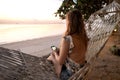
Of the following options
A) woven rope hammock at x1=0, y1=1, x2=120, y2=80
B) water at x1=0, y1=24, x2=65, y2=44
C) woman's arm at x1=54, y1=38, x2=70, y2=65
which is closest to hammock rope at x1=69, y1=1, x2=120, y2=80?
woven rope hammock at x1=0, y1=1, x2=120, y2=80

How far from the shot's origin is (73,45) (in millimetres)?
2188

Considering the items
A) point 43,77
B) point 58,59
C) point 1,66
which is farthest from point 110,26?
point 1,66

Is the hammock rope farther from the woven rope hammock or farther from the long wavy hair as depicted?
the long wavy hair

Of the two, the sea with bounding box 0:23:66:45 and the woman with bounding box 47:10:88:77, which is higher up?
the woman with bounding box 47:10:88:77

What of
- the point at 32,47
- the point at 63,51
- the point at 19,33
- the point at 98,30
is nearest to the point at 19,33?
the point at 19,33

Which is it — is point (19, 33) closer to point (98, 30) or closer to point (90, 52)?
point (98, 30)

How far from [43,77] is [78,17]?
2.60 feet

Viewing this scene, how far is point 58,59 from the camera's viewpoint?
2.12 m

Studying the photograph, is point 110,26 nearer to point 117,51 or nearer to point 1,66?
point 1,66

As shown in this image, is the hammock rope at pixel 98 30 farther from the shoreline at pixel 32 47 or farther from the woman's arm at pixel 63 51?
the shoreline at pixel 32 47

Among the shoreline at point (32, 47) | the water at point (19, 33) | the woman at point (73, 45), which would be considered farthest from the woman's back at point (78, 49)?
the water at point (19, 33)

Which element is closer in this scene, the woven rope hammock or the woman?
the woven rope hammock

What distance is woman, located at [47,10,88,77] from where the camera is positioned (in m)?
2.13

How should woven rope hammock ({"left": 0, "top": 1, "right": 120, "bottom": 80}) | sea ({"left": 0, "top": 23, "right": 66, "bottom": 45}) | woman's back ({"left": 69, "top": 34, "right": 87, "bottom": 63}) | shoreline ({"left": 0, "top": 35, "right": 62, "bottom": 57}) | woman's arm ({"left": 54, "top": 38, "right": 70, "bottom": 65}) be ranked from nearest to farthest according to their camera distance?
woven rope hammock ({"left": 0, "top": 1, "right": 120, "bottom": 80}) < woman's arm ({"left": 54, "top": 38, "right": 70, "bottom": 65}) < woman's back ({"left": 69, "top": 34, "right": 87, "bottom": 63}) < shoreline ({"left": 0, "top": 35, "right": 62, "bottom": 57}) < sea ({"left": 0, "top": 23, "right": 66, "bottom": 45})
